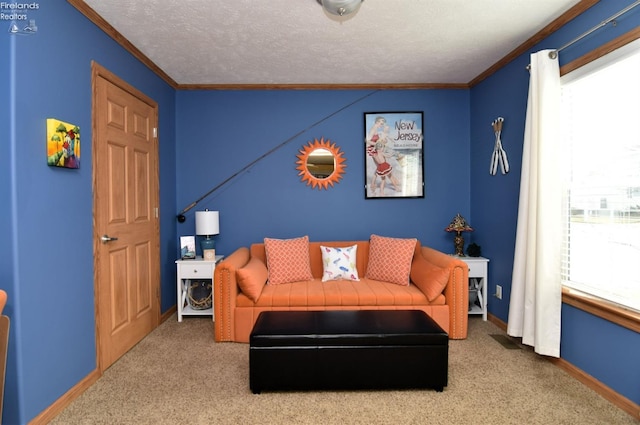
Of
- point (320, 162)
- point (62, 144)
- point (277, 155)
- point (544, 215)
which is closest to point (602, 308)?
point (544, 215)

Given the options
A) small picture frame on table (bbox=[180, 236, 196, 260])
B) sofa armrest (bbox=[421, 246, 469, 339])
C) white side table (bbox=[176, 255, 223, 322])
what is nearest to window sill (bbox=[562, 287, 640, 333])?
sofa armrest (bbox=[421, 246, 469, 339])

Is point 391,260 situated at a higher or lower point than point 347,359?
higher

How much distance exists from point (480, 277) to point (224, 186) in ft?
9.48

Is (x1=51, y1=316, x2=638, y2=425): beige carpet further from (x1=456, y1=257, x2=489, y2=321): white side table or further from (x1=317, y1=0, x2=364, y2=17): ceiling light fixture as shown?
(x1=317, y1=0, x2=364, y2=17): ceiling light fixture

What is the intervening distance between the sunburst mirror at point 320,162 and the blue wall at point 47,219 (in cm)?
205

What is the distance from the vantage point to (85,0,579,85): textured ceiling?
2.46m

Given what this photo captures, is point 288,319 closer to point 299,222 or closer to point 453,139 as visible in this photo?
point 299,222

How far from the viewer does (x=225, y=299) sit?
3127 millimetres

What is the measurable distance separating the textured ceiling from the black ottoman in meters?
2.14

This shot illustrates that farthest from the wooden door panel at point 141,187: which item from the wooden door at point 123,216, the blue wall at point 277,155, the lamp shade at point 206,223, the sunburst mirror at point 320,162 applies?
the sunburst mirror at point 320,162

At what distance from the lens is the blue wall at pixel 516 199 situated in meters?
2.16

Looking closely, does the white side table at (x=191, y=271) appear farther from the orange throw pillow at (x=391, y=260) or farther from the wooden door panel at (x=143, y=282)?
the orange throw pillow at (x=391, y=260)

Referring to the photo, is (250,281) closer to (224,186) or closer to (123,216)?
(123,216)

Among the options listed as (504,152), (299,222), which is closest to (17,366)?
(299,222)
